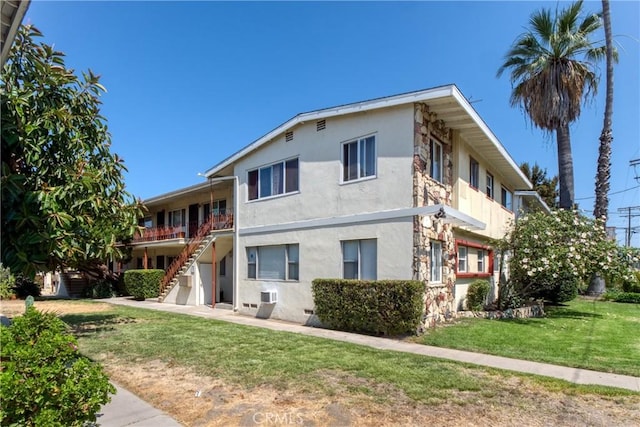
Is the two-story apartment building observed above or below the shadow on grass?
above

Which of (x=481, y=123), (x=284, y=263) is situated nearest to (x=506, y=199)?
(x=481, y=123)

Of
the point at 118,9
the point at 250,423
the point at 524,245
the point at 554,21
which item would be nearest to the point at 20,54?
the point at 118,9

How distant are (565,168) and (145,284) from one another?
21862 mm

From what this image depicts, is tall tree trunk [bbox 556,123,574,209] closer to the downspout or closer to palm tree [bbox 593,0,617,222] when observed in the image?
palm tree [bbox 593,0,617,222]

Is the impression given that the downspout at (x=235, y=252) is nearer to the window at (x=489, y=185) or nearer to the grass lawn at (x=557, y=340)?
the grass lawn at (x=557, y=340)

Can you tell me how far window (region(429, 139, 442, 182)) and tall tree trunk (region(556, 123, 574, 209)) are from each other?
427 inches

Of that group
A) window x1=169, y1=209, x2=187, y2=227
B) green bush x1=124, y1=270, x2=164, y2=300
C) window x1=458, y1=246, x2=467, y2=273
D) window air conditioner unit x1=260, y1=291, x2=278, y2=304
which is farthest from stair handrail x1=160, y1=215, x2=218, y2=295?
window x1=458, y1=246, x2=467, y2=273

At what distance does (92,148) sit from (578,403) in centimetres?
1037

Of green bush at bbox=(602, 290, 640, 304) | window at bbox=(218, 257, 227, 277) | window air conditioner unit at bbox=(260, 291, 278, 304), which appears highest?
window at bbox=(218, 257, 227, 277)

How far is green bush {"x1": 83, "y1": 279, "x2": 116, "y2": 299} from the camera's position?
2266cm

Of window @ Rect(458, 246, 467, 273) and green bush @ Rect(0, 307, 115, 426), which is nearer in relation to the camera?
green bush @ Rect(0, 307, 115, 426)

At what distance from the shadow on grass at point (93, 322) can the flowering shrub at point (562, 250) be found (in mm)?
13009

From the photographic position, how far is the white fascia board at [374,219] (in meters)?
10.3
